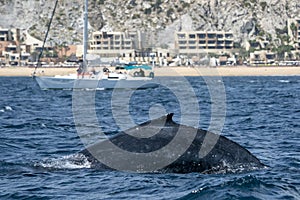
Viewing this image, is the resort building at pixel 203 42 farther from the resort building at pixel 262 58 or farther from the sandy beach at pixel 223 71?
the sandy beach at pixel 223 71

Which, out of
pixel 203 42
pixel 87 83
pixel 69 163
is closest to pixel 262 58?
pixel 203 42

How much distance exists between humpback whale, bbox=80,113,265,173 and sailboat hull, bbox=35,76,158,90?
190 feet

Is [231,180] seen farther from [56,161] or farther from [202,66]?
[202,66]

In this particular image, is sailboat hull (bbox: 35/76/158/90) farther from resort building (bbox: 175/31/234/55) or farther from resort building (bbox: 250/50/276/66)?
resort building (bbox: 175/31/234/55)

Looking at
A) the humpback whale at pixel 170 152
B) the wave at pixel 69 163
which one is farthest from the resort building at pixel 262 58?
the humpback whale at pixel 170 152

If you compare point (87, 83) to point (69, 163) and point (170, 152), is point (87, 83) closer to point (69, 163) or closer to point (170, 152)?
point (69, 163)

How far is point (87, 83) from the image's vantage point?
71.2 metres

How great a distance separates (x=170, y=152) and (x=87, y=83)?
193ft

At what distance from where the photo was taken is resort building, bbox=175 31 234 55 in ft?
624

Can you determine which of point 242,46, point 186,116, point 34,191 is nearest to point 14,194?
point 34,191

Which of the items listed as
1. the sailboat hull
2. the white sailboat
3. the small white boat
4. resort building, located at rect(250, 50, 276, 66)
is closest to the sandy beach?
resort building, located at rect(250, 50, 276, 66)

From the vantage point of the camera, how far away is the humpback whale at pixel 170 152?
1291 cm

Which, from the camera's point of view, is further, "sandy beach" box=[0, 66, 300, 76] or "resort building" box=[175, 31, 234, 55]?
"resort building" box=[175, 31, 234, 55]

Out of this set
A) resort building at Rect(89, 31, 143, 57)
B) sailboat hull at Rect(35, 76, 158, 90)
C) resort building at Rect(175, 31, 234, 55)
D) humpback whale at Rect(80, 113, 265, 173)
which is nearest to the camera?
humpback whale at Rect(80, 113, 265, 173)
